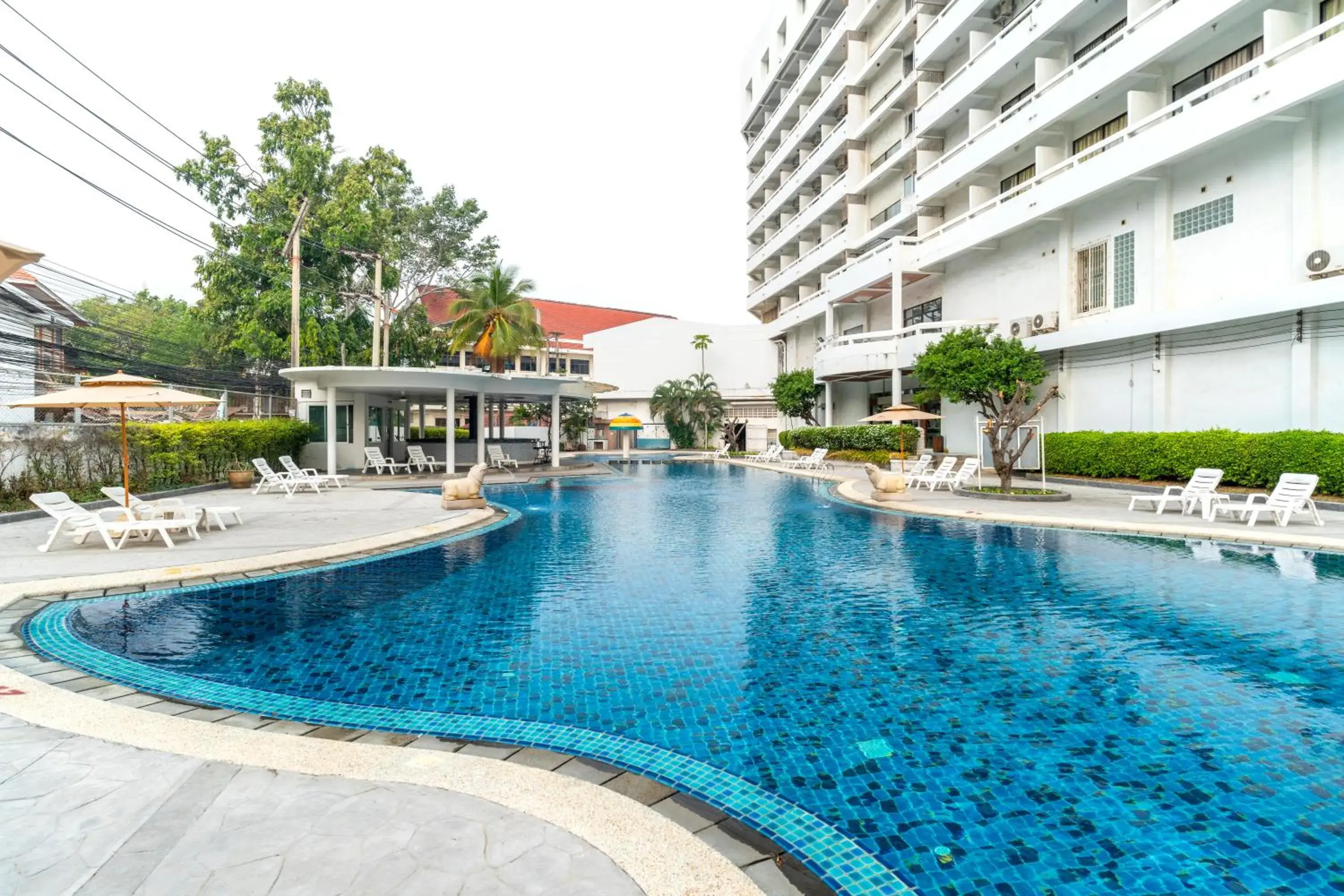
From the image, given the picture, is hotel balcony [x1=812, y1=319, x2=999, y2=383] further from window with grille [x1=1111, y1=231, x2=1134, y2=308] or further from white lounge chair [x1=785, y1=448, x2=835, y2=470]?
window with grille [x1=1111, y1=231, x2=1134, y2=308]

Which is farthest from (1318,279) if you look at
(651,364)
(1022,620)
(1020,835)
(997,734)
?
(651,364)

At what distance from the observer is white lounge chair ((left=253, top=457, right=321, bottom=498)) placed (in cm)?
1577

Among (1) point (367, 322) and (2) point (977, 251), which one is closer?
(2) point (977, 251)

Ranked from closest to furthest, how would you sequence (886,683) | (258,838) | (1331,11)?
(258,838) < (886,683) < (1331,11)

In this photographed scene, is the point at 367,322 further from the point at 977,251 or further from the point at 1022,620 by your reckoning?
→ the point at 1022,620

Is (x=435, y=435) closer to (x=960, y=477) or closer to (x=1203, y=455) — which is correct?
(x=960, y=477)

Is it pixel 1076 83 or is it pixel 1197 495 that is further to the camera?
pixel 1076 83

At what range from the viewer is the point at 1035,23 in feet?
67.8

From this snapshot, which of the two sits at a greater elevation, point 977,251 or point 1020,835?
point 977,251

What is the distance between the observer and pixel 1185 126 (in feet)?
52.2

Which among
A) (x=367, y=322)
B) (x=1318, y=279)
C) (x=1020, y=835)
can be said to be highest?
(x=367, y=322)

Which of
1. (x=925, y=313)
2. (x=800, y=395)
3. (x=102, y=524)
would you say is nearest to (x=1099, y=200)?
(x=925, y=313)

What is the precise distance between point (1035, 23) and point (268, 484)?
83.6 feet

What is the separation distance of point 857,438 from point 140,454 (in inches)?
932
